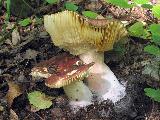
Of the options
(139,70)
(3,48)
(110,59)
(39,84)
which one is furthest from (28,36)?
(139,70)

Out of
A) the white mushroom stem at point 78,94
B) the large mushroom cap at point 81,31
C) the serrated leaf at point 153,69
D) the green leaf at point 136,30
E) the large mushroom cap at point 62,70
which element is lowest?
the white mushroom stem at point 78,94

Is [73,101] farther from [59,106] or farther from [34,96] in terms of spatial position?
[34,96]

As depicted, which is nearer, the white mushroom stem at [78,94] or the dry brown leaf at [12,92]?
the white mushroom stem at [78,94]

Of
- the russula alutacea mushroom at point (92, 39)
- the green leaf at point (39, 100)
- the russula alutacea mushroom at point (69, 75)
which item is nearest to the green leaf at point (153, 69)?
the russula alutacea mushroom at point (92, 39)

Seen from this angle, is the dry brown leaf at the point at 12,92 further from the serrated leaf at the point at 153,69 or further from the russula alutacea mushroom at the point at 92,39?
the serrated leaf at the point at 153,69

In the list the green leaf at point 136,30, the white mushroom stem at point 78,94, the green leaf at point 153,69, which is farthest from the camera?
the green leaf at point 136,30

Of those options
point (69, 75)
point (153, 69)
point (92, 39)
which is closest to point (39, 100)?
point (69, 75)
